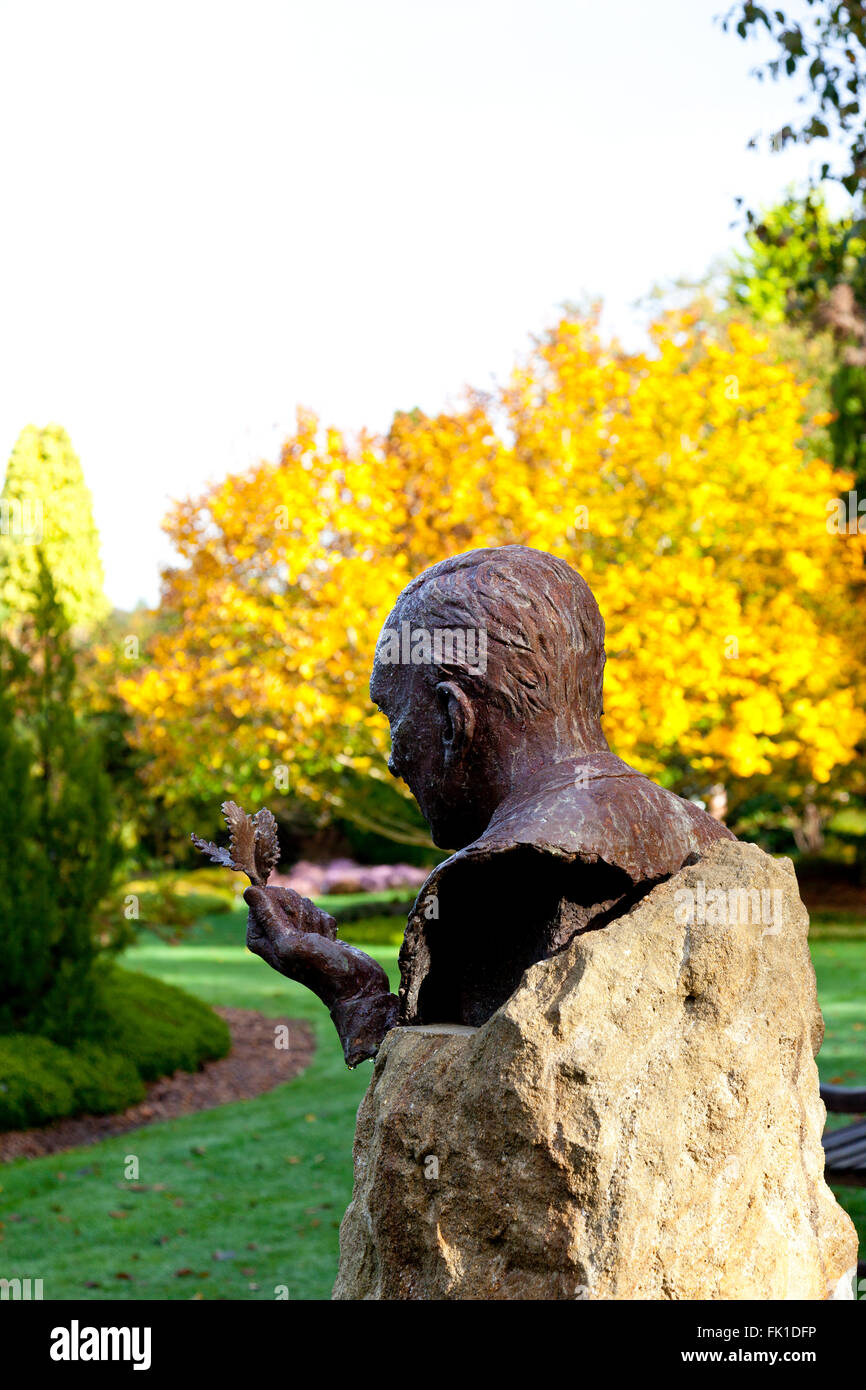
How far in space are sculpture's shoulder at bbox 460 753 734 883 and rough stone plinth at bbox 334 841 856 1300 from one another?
0.22 feet

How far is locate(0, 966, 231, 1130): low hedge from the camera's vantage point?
8688 millimetres

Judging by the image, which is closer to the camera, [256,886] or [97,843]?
[256,886]

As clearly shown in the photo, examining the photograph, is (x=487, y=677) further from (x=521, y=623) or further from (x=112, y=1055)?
(x=112, y=1055)

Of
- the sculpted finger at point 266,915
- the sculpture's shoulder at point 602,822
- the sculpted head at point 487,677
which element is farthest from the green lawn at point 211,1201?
the sculpture's shoulder at point 602,822

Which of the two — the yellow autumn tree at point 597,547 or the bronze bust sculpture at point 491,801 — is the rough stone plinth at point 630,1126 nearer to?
the bronze bust sculpture at point 491,801

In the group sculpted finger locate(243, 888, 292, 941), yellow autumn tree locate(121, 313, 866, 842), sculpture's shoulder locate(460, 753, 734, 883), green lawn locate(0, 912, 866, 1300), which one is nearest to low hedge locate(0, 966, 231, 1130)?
green lawn locate(0, 912, 866, 1300)

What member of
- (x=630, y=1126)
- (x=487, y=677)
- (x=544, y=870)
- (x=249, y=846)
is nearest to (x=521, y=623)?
(x=487, y=677)

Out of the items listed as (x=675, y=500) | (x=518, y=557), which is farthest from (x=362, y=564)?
(x=518, y=557)

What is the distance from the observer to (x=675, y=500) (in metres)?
11.5

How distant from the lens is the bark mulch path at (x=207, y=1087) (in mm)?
8539

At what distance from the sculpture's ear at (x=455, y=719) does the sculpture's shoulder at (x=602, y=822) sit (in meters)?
0.15

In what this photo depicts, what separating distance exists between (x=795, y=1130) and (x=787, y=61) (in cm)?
700
